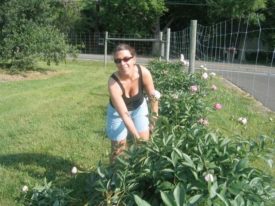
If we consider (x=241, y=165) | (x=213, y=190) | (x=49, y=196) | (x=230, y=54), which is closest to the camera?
(x=213, y=190)

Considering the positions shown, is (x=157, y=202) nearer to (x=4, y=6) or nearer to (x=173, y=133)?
(x=173, y=133)

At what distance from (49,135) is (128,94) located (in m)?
3.25

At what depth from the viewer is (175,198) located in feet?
8.26

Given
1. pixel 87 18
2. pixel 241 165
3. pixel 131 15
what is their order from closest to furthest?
pixel 241 165 → pixel 131 15 → pixel 87 18

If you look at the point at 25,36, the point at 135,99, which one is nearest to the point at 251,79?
the point at 25,36

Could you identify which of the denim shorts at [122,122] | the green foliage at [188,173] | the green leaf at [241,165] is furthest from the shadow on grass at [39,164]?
the green leaf at [241,165]

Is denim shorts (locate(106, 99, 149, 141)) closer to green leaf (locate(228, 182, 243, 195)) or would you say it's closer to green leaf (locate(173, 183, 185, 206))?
green leaf (locate(228, 182, 243, 195))

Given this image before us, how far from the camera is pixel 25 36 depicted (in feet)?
59.3

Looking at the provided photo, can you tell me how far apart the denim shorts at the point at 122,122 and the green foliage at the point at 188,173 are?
157cm

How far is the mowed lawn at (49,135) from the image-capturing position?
19.2ft

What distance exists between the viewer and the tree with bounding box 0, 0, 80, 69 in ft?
58.5

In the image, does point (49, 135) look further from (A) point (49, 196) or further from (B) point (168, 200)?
(B) point (168, 200)

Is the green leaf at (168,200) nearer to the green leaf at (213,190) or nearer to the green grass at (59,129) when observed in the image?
the green leaf at (213,190)

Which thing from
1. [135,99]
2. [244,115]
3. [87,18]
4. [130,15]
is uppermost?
[130,15]
